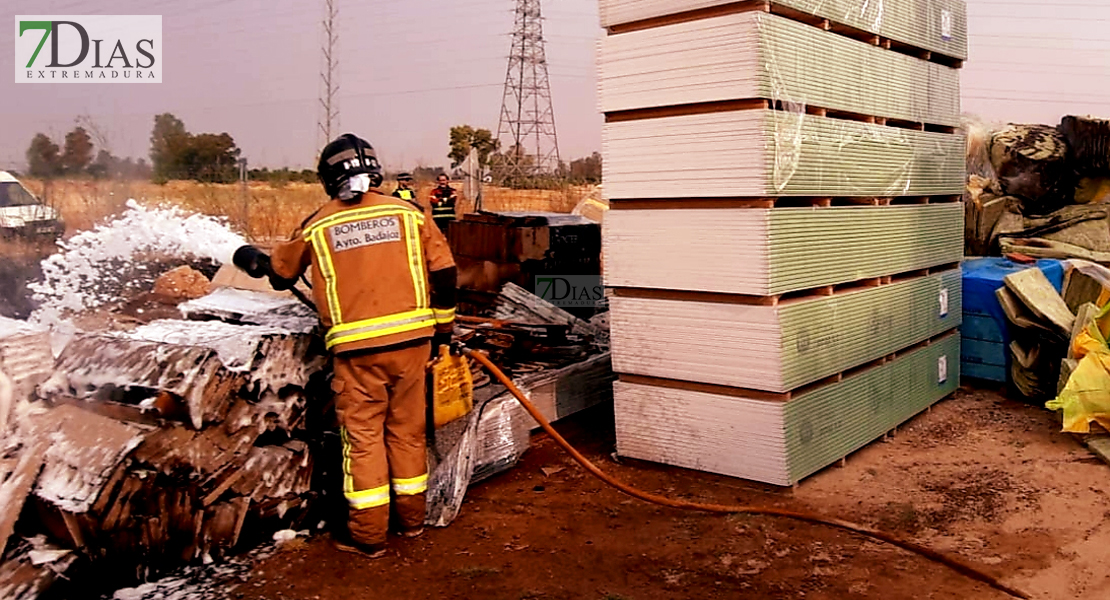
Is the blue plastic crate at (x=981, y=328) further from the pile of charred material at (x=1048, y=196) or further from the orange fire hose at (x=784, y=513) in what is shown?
the orange fire hose at (x=784, y=513)

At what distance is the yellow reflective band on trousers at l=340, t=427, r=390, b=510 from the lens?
13.0 ft

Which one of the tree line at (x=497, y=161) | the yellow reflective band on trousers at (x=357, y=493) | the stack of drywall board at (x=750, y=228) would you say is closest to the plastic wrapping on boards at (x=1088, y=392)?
the stack of drywall board at (x=750, y=228)

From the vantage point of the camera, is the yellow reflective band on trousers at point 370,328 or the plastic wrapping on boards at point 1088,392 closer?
the yellow reflective band on trousers at point 370,328

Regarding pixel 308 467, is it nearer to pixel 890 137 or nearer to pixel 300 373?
pixel 300 373

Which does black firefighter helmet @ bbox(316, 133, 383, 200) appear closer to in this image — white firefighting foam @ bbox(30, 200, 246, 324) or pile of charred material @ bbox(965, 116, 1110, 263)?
white firefighting foam @ bbox(30, 200, 246, 324)

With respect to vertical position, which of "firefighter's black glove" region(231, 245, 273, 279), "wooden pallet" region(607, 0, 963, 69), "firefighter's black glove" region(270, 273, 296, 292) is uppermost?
"wooden pallet" region(607, 0, 963, 69)

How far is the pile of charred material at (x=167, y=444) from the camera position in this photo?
341 cm

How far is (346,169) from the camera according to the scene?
398cm

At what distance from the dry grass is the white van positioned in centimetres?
10

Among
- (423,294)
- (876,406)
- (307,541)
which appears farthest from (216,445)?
(876,406)

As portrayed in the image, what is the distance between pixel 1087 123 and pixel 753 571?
6.71 metres

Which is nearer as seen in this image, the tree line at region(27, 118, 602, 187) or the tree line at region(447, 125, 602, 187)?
the tree line at region(27, 118, 602, 187)

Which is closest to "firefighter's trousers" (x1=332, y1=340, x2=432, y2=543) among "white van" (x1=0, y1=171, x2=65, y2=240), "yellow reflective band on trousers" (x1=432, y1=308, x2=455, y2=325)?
"yellow reflective band on trousers" (x1=432, y1=308, x2=455, y2=325)

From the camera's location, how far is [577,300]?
8062mm
